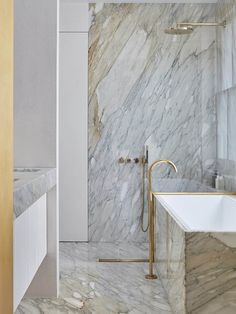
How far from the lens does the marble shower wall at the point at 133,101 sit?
180 inches

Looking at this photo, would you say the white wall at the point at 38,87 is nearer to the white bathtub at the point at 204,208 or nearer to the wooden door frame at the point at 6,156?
the white bathtub at the point at 204,208

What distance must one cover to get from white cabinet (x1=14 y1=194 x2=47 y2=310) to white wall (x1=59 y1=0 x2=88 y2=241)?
1.93 m

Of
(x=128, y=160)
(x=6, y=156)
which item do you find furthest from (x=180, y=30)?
(x=6, y=156)

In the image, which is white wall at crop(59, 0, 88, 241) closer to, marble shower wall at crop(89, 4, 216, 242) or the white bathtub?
marble shower wall at crop(89, 4, 216, 242)

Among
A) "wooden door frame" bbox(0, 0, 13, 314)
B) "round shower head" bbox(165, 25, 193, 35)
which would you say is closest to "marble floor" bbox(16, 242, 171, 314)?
"round shower head" bbox(165, 25, 193, 35)

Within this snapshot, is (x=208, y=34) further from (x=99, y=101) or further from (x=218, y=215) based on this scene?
(x=218, y=215)

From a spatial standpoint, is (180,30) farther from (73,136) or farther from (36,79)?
(36,79)

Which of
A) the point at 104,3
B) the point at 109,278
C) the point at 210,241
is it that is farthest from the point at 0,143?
the point at 104,3

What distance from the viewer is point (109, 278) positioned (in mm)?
3420

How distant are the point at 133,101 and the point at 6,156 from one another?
407 centimetres

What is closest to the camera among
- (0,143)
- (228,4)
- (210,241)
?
(0,143)

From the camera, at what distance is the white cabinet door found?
462cm

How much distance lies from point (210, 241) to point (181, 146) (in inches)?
95.4

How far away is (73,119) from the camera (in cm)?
463
